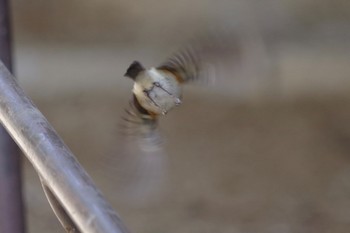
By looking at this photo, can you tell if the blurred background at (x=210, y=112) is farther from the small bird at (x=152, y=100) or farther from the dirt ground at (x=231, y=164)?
the small bird at (x=152, y=100)

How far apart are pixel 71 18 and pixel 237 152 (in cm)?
76

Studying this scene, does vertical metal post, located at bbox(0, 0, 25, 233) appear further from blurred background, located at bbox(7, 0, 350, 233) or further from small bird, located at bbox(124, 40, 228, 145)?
blurred background, located at bbox(7, 0, 350, 233)

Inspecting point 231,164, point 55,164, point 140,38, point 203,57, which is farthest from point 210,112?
point 55,164

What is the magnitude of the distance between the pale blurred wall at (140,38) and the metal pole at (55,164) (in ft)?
6.00

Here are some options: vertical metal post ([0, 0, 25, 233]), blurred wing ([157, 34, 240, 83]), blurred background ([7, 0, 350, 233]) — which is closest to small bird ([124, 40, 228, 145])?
blurred wing ([157, 34, 240, 83])

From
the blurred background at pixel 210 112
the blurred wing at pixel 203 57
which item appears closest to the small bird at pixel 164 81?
the blurred wing at pixel 203 57

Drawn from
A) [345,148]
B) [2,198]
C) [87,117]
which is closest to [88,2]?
[87,117]

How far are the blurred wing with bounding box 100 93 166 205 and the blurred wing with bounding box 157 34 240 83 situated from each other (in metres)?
0.06

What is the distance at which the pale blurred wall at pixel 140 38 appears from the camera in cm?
252

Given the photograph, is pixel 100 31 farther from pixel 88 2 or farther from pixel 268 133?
pixel 268 133

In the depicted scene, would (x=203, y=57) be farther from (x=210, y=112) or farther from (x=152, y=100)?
(x=210, y=112)

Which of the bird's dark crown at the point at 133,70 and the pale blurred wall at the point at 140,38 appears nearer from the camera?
the bird's dark crown at the point at 133,70

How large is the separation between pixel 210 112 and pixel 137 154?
1566 mm

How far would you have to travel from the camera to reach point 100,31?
263 centimetres
